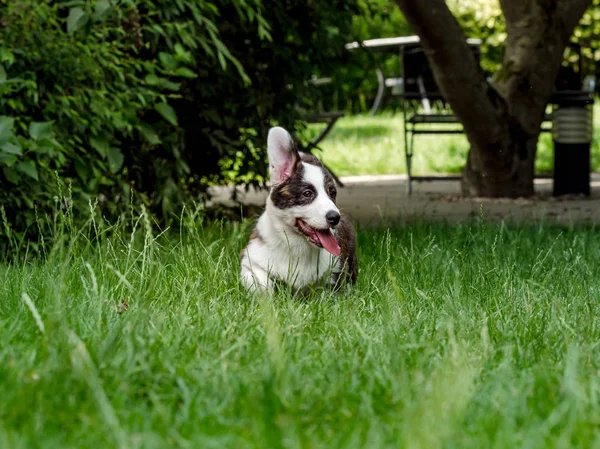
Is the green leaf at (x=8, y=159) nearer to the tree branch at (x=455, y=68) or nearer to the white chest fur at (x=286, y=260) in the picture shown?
the white chest fur at (x=286, y=260)

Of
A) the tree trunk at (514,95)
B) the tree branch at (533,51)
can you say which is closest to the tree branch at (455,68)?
the tree trunk at (514,95)

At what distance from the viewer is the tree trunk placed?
8836 mm

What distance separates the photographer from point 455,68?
8.52 meters

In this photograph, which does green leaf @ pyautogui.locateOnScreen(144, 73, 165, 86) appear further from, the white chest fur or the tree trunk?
the tree trunk

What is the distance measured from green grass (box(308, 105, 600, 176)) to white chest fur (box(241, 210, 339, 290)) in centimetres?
919

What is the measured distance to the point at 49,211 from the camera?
5477 mm

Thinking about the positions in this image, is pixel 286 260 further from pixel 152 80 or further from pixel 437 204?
pixel 437 204

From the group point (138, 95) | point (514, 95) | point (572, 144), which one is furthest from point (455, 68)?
point (138, 95)

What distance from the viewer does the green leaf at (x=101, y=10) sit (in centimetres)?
513

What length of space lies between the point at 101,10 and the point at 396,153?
10.2 m

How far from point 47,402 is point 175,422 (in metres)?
0.29

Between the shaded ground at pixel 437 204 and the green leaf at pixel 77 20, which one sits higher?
the green leaf at pixel 77 20

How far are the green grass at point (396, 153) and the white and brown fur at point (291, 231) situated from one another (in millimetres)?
9166

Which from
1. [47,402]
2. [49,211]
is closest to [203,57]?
[49,211]
